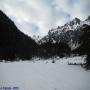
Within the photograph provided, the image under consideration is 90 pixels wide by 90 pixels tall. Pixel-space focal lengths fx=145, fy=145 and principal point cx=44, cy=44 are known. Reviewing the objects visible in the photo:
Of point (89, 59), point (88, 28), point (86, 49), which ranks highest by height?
point (88, 28)

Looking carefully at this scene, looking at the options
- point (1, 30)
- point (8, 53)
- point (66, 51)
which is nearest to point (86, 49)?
point (8, 53)

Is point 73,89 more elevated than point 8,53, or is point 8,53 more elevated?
point 8,53

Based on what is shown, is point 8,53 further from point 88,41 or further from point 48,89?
point 48,89

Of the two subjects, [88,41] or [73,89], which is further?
[88,41]

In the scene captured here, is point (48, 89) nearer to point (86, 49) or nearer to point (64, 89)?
point (64, 89)

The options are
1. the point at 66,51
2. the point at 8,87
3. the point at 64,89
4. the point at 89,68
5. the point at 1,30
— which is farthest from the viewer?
the point at 66,51

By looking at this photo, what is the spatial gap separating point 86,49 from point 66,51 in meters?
100

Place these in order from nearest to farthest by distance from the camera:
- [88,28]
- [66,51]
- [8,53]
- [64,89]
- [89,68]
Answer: [64,89]
[89,68]
[88,28]
[8,53]
[66,51]

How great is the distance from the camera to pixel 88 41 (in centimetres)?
1934

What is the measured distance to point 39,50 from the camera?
126 m

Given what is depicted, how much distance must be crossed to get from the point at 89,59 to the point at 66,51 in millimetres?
100655

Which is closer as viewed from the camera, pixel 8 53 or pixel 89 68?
pixel 89 68

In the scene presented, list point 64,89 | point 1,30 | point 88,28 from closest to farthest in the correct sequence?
point 64,89 < point 88,28 < point 1,30

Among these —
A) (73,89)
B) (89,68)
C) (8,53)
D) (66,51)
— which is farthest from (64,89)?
(66,51)
